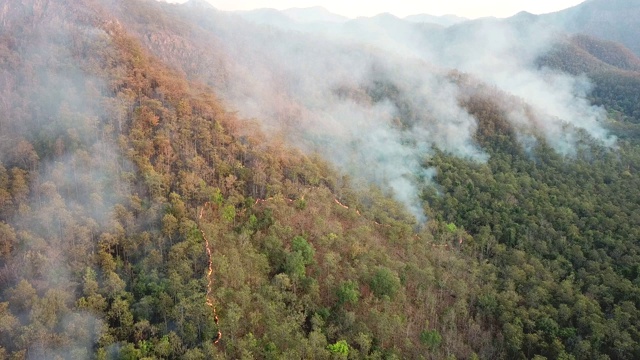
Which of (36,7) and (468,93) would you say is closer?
(36,7)

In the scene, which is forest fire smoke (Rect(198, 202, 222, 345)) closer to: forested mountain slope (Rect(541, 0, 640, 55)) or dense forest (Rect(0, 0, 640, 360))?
dense forest (Rect(0, 0, 640, 360))

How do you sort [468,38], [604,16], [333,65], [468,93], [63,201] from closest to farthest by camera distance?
1. [63,201]
2. [468,93]
3. [333,65]
4. [468,38]
5. [604,16]

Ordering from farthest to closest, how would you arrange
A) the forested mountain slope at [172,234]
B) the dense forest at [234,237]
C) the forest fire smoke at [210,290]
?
the forest fire smoke at [210,290] < the dense forest at [234,237] < the forested mountain slope at [172,234]

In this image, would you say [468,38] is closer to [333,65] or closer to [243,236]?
[333,65]

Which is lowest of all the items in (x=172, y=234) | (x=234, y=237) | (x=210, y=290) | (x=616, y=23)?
(x=616, y=23)

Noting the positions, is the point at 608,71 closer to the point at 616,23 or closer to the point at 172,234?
the point at 616,23

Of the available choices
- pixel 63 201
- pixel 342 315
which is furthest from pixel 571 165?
pixel 63 201

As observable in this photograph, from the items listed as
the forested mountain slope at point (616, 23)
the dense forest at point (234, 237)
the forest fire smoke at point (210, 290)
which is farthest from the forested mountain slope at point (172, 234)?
the forested mountain slope at point (616, 23)

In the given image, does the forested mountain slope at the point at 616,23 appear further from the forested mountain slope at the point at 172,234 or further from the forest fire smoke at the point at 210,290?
the forest fire smoke at the point at 210,290

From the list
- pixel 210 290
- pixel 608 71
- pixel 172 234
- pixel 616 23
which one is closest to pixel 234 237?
pixel 172 234
